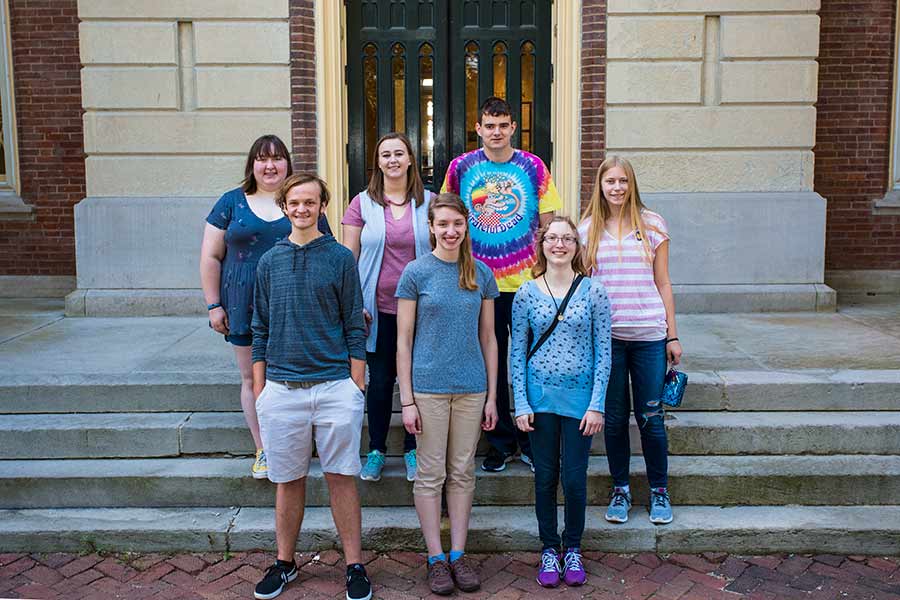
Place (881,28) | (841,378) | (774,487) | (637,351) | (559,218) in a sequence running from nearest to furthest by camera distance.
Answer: (559,218), (637,351), (774,487), (841,378), (881,28)

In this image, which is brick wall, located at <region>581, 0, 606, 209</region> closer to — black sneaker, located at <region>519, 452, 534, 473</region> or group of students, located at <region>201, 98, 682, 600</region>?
group of students, located at <region>201, 98, 682, 600</region>

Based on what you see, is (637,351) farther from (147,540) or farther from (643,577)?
(147,540)

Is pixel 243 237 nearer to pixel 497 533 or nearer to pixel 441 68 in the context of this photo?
pixel 497 533

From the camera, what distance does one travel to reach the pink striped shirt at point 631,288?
4184 mm

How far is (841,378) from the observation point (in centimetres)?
525

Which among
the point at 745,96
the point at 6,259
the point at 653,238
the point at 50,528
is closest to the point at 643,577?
the point at 653,238

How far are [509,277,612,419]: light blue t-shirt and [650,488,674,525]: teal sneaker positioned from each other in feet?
2.87

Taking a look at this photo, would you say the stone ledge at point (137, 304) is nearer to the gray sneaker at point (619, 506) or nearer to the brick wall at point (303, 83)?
the brick wall at point (303, 83)

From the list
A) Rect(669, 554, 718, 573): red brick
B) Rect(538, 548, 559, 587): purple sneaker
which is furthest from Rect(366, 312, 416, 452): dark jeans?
Rect(669, 554, 718, 573): red brick

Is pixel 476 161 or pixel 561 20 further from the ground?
pixel 561 20

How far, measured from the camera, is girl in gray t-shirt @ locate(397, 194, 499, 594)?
388cm

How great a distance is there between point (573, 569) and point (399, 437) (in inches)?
54.3

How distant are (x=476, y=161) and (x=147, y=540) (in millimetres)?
2630

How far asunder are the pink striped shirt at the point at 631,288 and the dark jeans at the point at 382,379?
1.08m
